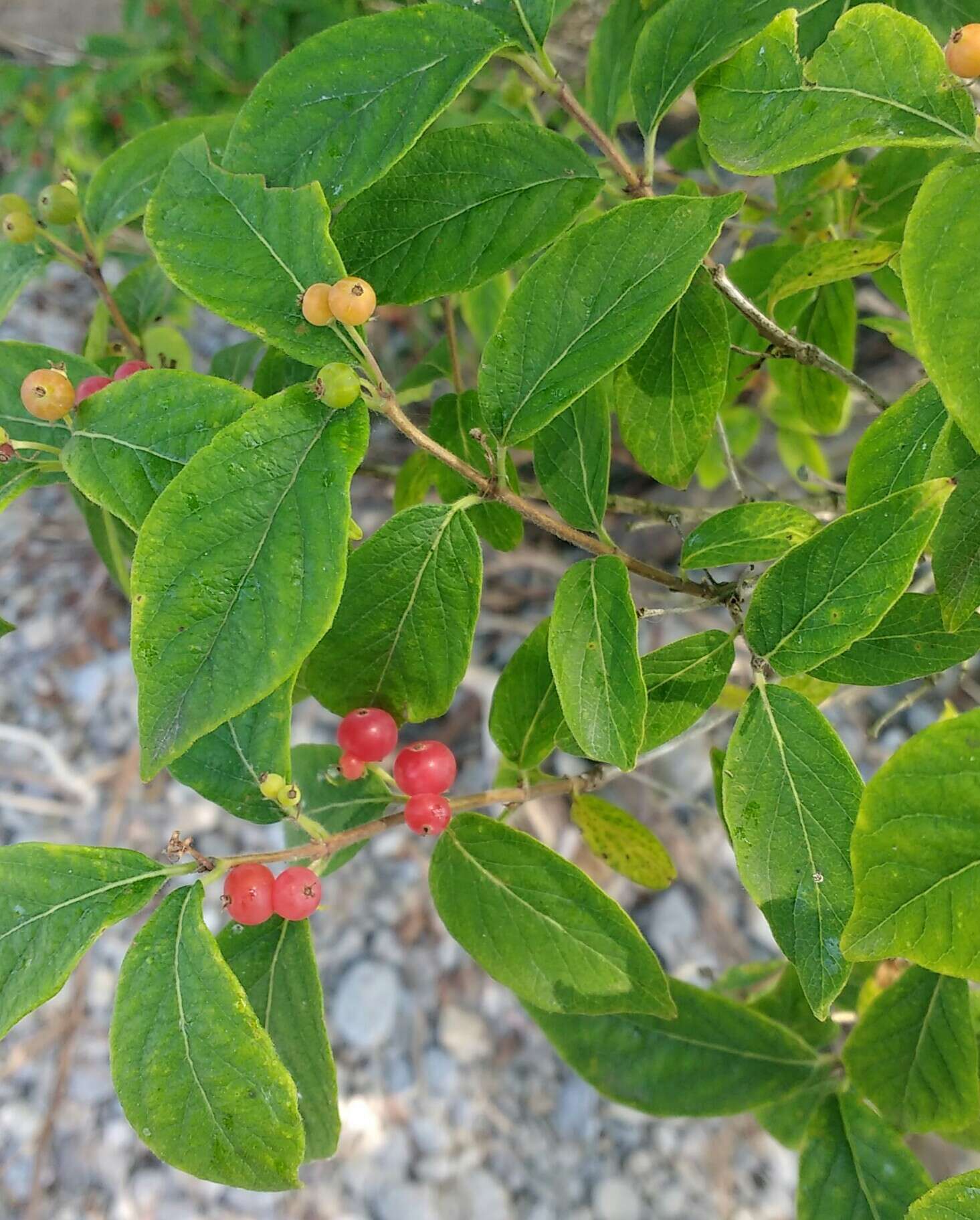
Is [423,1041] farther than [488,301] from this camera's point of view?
Yes

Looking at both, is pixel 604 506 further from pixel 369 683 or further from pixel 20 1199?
pixel 20 1199

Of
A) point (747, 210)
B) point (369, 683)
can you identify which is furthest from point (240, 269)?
point (747, 210)

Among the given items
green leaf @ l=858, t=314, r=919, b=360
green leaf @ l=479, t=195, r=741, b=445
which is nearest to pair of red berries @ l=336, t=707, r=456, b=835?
green leaf @ l=479, t=195, r=741, b=445

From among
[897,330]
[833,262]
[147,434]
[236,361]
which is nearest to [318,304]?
[147,434]

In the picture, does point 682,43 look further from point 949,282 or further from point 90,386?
point 90,386

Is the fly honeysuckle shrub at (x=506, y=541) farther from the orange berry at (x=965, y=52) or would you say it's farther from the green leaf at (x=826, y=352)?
the green leaf at (x=826, y=352)
